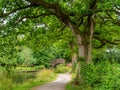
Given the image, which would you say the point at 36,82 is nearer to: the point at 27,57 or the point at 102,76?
the point at 102,76

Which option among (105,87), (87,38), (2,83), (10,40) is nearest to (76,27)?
(87,38)

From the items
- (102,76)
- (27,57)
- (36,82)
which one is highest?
(102,76)

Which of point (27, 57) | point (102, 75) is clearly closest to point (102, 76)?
point (102, 75)

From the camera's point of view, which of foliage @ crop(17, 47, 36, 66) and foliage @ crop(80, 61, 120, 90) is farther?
foliage @ crop(17, 47, 36, 66)

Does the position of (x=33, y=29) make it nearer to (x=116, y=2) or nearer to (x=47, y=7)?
(x=47, y=7)

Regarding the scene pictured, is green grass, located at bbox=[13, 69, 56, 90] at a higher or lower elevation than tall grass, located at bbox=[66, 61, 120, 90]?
lower

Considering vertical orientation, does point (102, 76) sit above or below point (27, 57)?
above

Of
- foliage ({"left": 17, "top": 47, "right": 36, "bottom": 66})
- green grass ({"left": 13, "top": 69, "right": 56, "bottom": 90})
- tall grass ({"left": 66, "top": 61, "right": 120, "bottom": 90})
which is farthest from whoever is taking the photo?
foliage ({"left": 17, "top": 47, "right": 36, "bottom": 66})

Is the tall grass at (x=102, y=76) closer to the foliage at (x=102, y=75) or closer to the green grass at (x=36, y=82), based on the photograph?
the foliage at (x=102, y=75)

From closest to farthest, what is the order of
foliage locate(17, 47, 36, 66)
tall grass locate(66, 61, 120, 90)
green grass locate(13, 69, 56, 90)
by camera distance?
tall grass locate(66, 61, 120, 90) < green grass locate(13, 69, 56, 90) < foliage locate(17, 47, 36, 66)

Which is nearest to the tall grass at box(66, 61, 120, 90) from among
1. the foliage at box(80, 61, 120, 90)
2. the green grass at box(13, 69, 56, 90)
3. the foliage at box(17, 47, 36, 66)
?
the foliage at box(80, 61, 120, 90)

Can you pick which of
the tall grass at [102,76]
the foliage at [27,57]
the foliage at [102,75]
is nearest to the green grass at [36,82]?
the tall grass at [102,76]

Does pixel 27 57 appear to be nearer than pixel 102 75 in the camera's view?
No

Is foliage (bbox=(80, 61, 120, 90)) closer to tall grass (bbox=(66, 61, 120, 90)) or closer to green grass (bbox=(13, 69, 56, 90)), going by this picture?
tall grass (bbox=(66, 61, 120, 90))
